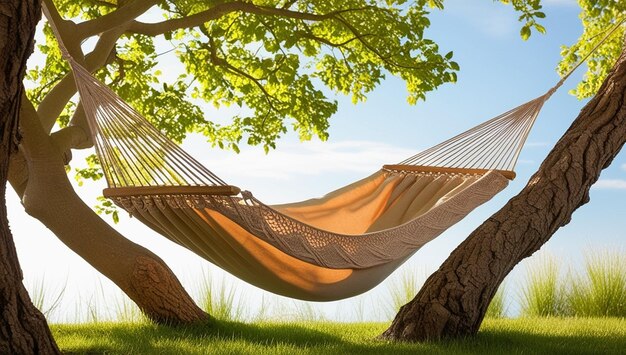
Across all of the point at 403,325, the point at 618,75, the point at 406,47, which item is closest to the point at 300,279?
the point at 403,325

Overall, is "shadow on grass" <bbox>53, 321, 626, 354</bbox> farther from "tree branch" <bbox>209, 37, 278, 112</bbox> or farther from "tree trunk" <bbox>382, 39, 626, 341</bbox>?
"tree branch" <bbox>209, 37, 278, 112</bbox>

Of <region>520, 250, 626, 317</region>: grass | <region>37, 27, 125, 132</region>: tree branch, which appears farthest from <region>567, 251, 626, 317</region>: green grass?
<region>37, 27, 125, 132</region>: tree branch

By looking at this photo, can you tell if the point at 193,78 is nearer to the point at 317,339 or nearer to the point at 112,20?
the point at 112,20

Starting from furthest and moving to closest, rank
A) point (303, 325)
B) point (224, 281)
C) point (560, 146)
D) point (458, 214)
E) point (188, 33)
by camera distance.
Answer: point (188, 33) < point (224, 281) < point (303, 325) < point (560, 146) < point (458, 214)

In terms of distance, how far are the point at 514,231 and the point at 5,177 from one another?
213 centimetres

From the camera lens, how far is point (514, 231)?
10.6ft

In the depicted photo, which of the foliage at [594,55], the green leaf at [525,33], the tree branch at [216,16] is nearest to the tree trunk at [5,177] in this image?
the tree branch at [216,16]

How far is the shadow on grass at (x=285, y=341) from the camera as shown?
321 cm

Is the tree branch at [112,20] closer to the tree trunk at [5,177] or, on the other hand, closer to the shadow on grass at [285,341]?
the shadow on grass at [285,341]

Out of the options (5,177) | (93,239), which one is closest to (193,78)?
(93,239)

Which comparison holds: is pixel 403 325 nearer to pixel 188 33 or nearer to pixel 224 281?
pixel 224 281

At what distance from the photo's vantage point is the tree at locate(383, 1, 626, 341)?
3.19 metres

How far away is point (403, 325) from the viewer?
3289 mm

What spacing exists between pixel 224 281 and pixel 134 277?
3.11ft
